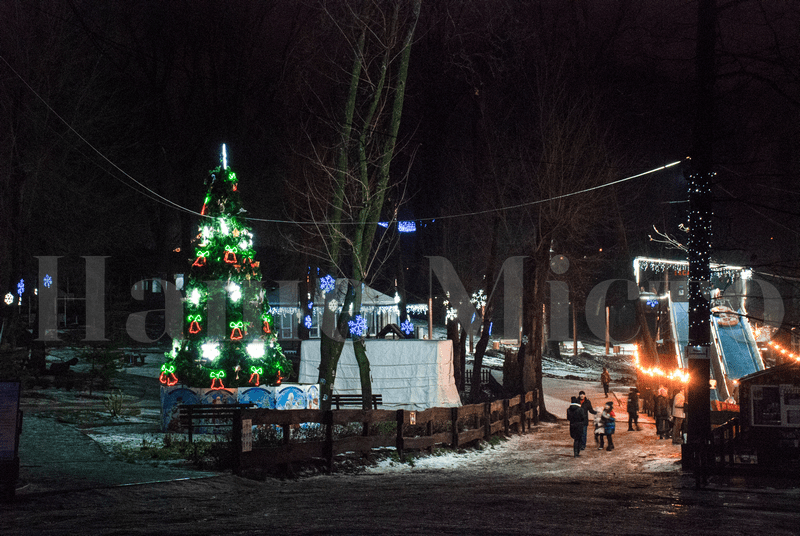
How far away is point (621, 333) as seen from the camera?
2817 inches

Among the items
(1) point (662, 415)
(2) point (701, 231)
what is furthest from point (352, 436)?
(1) point (662, 415)

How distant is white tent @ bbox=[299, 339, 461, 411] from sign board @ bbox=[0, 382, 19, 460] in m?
13.7

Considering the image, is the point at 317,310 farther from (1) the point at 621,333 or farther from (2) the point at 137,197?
(1) the point at 621,333

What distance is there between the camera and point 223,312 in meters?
17.0

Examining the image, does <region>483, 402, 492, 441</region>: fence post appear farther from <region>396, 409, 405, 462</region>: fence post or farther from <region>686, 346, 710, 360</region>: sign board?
<region>686, 346, 710, 360</region>: sign board

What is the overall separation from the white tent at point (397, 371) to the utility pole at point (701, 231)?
9.92m

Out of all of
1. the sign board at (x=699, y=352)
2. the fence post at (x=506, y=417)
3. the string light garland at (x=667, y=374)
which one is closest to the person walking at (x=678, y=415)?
the string light garland at (x=667, y=374)

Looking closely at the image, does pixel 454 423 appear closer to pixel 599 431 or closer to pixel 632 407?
pixel 599 431

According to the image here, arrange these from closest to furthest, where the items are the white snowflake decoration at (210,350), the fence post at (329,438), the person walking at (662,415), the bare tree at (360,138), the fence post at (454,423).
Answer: the fence post at (329,438) < the fence post at (454,423) < the white snowflake decoration at (210,350) < the bare tree at (360,138) < the person walking at (662,415)

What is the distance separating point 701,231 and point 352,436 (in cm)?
788

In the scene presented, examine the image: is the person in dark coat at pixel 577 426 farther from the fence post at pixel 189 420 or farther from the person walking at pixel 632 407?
the fence post at pixel 189 420

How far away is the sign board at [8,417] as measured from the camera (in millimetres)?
8898

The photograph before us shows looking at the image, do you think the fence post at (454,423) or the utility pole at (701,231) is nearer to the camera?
the utility pole at (701,231)

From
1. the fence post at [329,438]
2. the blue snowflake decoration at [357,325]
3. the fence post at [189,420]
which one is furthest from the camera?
the blue snowflake decoration at [357,325]
